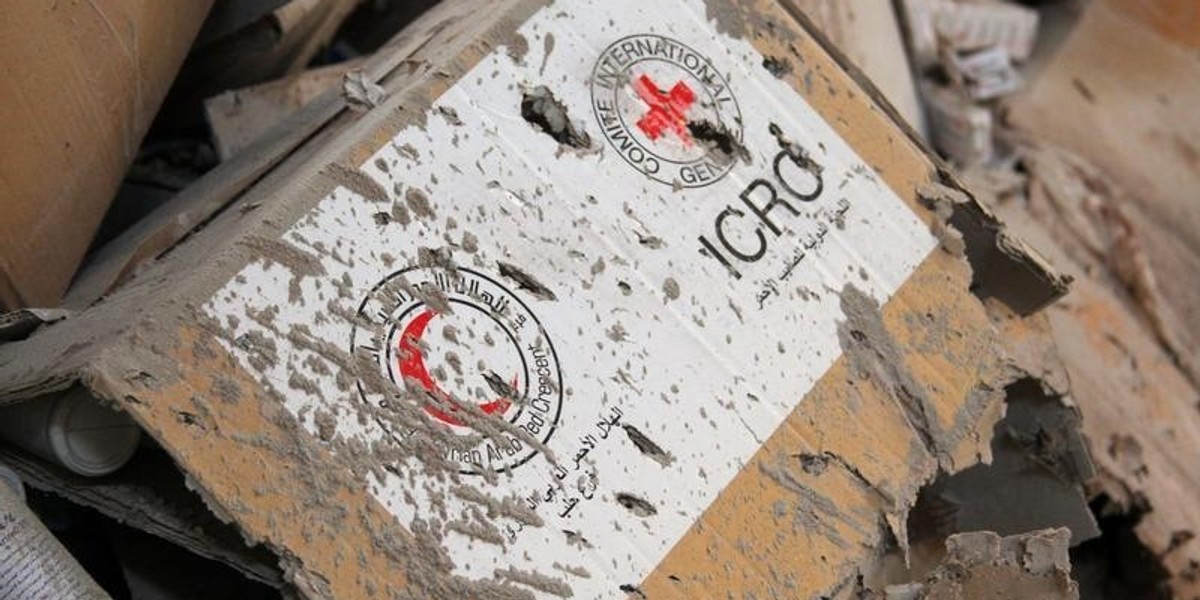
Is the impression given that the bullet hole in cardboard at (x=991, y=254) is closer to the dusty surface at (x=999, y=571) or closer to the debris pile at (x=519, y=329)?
the debris pile at (x=519, y=329)

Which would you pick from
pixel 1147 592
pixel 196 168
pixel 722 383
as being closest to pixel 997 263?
pixel 722 383

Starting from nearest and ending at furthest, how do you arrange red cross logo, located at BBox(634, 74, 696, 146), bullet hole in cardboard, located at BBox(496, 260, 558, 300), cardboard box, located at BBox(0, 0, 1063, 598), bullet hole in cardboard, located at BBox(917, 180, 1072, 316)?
cardboard box, located at BBox(0, 0, 1063, 598) → bullet hole in cardboard, located at BBox(496, 260, 558, 300) → red cross logo, located at BBox(634, 74, 696, 146) → bullet hole in cardboard, located at BBox(917, 180, 1072, 316)

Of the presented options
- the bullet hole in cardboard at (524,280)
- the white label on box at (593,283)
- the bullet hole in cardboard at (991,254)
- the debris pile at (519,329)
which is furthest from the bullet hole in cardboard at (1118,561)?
the bullet hole in cardboard at (524,280)

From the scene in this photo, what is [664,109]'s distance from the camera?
3.88ft

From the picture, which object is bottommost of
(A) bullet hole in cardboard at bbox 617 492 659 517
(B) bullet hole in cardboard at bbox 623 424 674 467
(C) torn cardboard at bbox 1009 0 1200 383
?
(A) bullet hole in cardboard at bbox 617 492 659 517

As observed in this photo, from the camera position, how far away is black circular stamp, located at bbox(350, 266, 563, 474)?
100 centimetres

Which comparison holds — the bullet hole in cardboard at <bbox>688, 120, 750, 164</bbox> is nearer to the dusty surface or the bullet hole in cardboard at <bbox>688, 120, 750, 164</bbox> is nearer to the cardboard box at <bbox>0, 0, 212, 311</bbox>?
the dusty surface

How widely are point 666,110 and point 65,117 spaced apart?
0.58m

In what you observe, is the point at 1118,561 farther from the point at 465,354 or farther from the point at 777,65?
the point at 465,354

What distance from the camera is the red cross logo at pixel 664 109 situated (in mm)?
1169

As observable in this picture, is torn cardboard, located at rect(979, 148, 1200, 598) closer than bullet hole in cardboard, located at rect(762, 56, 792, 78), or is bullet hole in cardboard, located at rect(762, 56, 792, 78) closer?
bullet hole in cardboard, located at rect(762, 56, 792, 78)

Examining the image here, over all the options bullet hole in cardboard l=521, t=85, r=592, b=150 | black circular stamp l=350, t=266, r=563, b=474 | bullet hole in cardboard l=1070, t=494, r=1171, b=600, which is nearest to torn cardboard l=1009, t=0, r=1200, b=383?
bullet hole in cardboard l=1070, t=494, r=1171, b=600

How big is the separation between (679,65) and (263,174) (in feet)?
1.33

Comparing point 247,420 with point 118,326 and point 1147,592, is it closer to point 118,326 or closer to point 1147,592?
point 118,326
